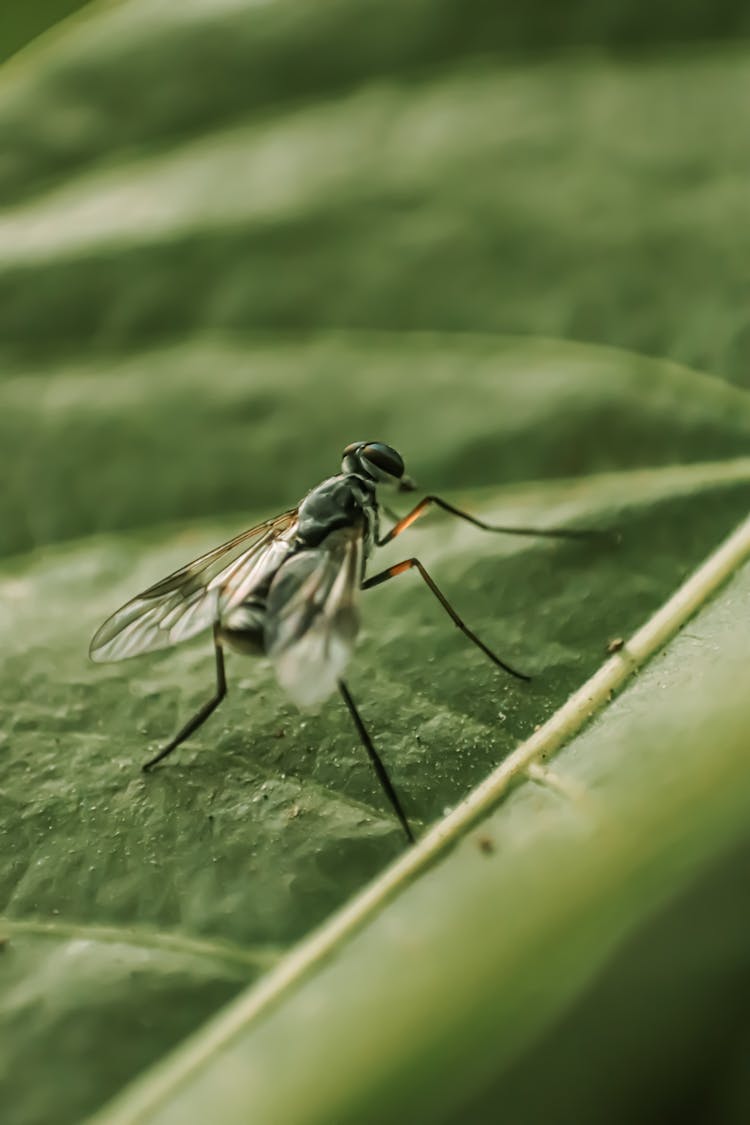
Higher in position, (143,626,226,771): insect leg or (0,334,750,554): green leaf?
(0,334,750,554): green leaf

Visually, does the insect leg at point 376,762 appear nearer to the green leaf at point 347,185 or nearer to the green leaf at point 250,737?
the green leaf at point 250,737

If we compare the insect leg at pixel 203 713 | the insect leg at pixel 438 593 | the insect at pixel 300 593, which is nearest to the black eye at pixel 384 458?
the insect at pixel 300 593

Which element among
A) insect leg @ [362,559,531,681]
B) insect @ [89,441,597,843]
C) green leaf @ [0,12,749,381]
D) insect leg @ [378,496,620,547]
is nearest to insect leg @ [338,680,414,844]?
insect @ [89,441,597,843]

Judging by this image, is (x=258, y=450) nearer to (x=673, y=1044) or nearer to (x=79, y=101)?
(x=79, y=101)

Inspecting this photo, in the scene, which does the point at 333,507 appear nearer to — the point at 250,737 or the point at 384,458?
the point at 384,458

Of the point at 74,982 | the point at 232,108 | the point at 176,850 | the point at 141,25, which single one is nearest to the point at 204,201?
the point at 232,108

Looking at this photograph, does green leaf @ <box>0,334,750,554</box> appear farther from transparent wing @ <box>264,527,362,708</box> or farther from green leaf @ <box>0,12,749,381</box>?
transparent wing @ <box>264,527,362,708</box>

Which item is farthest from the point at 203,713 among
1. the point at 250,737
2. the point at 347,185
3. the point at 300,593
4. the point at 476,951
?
the point at 347,185
